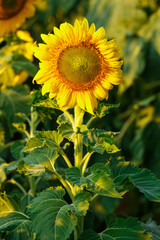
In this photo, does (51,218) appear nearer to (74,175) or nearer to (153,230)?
(74,175)

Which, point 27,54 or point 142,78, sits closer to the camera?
point 27,54

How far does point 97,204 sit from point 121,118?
21.0 inches

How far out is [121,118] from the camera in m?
2.29

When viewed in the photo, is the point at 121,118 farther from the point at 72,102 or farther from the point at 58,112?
the point at 72,102

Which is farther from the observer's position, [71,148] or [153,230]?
[71,148]

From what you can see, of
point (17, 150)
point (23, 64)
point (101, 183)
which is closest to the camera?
point (101, 183)

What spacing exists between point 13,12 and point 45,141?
760 mm

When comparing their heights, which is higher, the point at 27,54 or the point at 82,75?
the point at 27,54

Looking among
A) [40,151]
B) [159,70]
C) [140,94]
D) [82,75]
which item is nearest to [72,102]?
[82,75]

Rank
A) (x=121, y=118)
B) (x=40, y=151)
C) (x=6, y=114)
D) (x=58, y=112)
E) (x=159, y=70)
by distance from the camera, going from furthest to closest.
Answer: (x=121, y=118)
(x=159, y=70)
(x=6, y=114)
(x=58, y=112)
(x=40, y=151)

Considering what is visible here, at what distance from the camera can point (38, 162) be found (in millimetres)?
794

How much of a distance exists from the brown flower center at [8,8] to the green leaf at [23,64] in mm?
230

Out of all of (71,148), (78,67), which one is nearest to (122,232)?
(78,67)

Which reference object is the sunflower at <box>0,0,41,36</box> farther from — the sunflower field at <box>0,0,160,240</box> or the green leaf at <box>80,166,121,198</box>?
the green leaf at <box>80,166,121,198</box>
